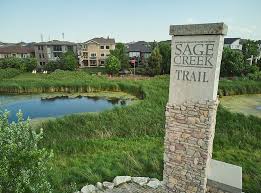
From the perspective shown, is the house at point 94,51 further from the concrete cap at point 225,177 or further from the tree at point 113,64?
the concrete cap at point 225,177

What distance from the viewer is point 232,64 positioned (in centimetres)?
2470

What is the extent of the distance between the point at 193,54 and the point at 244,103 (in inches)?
517

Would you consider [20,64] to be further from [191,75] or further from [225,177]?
[225,177]

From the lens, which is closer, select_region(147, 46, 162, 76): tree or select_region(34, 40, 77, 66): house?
select_region(147, 46, 162, 76): tree

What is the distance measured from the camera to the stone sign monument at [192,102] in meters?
3.58

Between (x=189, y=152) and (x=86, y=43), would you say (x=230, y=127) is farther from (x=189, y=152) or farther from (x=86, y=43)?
(x=86, y=43)

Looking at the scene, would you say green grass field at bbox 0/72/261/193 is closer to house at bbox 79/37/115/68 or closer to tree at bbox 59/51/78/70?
tree at bbox 59/51/78/70

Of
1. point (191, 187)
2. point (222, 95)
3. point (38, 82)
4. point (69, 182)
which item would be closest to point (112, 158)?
point (69, 182)

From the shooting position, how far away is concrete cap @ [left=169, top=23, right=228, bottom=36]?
11.2ft

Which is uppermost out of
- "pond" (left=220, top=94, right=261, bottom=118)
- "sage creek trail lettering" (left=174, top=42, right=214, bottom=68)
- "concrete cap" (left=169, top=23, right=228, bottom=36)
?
"concrete cap" (left=169, top=23, right=228, bottom=36)

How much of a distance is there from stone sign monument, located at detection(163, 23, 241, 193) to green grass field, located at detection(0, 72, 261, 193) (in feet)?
6.81

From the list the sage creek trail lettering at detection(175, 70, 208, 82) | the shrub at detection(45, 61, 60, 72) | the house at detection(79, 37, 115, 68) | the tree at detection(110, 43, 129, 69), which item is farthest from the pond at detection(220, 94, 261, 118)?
the house at detection(79, 37, 115, 68)

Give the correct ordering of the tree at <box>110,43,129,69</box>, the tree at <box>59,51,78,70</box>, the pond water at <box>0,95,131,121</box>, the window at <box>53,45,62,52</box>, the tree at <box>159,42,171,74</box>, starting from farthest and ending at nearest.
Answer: the window at <box>53,45,62,52</box> < the tree at <box>110,43,129,69</box> < the tree at <box>59,51,78,70</box> < the tree at <box>159,42,171,74</box> < the pond water at <box>0,95,131,121</box>

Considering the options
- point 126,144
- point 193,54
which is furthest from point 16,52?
point 193,54
